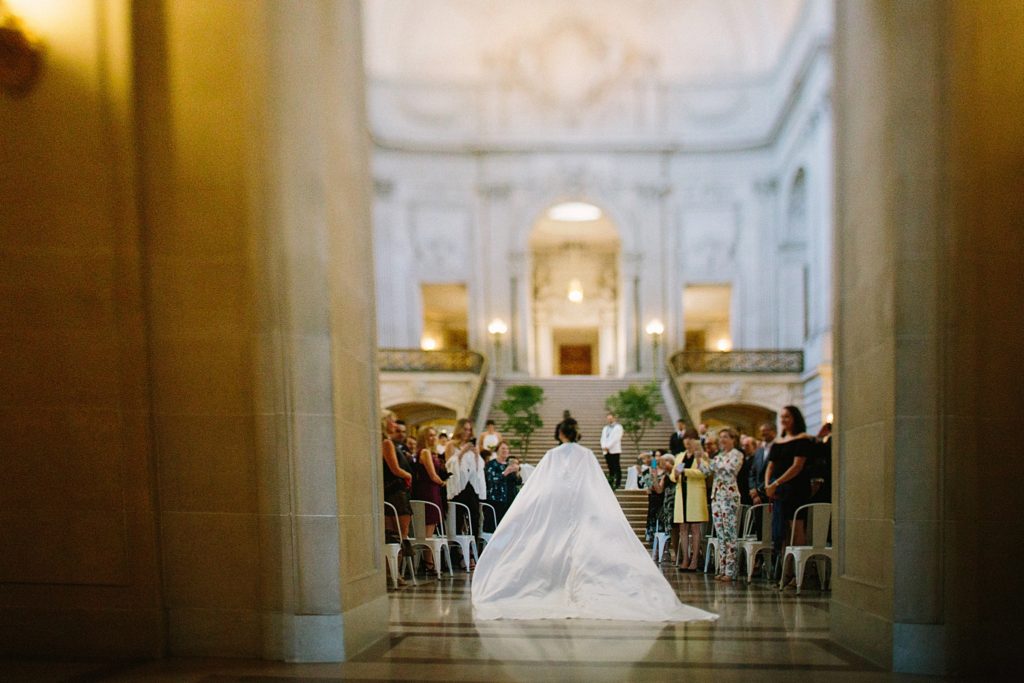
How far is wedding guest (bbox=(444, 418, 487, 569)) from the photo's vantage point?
10.0 meters

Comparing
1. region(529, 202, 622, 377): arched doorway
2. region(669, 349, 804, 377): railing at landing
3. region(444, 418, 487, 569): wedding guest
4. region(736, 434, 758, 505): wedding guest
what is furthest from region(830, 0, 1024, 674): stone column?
region(529, 202, 622, 377): arched doorway

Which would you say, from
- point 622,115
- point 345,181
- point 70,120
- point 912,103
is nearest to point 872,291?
point 912,103

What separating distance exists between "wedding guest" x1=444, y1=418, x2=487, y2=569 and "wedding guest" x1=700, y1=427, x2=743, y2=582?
9.18 feet

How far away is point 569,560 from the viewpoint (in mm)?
6938

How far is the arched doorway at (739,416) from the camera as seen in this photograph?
2463cm

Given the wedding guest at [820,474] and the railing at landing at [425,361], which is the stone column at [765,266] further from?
the wedding guest at [820,474]

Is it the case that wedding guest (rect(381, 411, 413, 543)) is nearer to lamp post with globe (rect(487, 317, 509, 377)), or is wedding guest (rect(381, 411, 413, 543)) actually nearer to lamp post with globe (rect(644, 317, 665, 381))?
lamp post with globe (rect(487, 317, 509, 377))

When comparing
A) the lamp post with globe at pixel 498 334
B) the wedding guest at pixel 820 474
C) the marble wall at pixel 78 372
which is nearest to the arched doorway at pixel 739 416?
the lamp post with globe at pixel 498 334

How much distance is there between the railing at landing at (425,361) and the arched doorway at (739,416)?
688 cm

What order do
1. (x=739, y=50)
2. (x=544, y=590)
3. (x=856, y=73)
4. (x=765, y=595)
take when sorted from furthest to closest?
(x=739, y=50), (x=765, y=595), (x=544, y=590), (x=856, y=73)

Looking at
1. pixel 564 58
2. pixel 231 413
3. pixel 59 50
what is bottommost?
pixel 231 413

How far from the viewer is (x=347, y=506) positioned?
4980 millimetres

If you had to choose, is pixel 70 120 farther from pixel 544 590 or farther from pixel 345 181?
pixel 544 590

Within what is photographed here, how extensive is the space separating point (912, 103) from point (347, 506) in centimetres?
382
